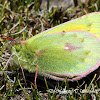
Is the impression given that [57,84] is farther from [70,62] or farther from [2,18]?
[2,18]

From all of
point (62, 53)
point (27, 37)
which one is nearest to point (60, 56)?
point (62, 53)

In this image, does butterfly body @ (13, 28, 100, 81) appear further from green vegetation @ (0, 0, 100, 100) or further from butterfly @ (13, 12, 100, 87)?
green vegetation @ (0, 0, 100, 100)

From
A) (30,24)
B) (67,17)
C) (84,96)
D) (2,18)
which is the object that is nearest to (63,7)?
(67,17)

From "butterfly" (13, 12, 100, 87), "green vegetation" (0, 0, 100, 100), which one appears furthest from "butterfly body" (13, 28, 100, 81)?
"green vegetation" (0, 0, 100, 100)

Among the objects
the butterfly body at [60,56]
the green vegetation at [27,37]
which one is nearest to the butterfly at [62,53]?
the butterfly body at [60,56]

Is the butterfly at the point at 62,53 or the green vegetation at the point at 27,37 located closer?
the butterfly at the point at 62,53

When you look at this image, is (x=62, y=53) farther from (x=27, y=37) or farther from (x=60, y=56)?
(x=27, y=37)

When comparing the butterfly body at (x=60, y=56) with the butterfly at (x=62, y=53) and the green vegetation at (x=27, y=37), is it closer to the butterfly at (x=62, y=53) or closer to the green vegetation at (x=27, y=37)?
the butterfly at (x=62, y=53)

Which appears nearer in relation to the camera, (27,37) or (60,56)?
(60,56)
